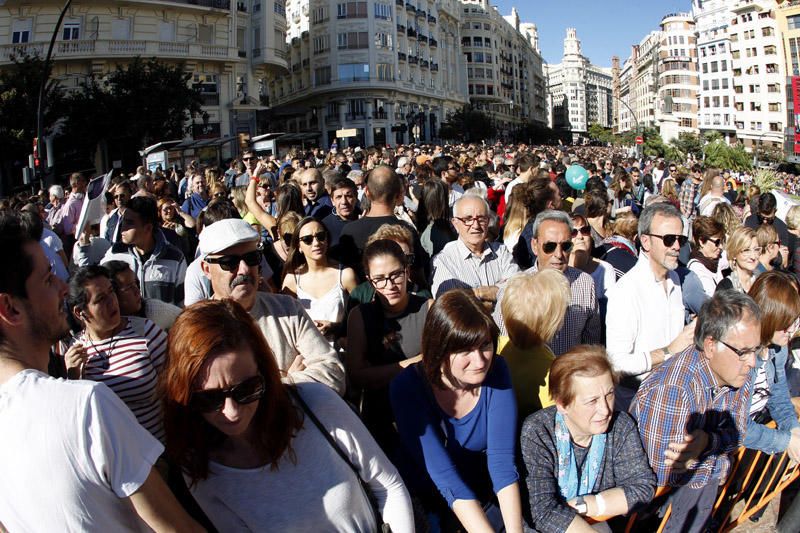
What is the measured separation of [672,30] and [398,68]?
254ft

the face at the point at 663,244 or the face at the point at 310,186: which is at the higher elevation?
the face at the point at 310,186

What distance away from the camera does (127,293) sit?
306 centimetres

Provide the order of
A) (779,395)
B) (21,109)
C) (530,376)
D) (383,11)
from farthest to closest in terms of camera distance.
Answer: (383,11) → (21,109) → (779,395) → (530,376)

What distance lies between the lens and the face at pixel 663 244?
3875 mm

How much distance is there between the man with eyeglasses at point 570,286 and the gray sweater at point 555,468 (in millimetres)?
1077

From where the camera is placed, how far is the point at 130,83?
3095 cm

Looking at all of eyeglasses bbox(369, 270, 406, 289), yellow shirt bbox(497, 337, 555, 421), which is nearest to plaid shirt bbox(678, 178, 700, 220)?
yellow shirt bbox(497, 337, 555, 421)

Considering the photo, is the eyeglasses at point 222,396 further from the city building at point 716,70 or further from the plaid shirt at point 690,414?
the city building at point 716,70

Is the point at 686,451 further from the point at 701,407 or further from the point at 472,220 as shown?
the point at 472,220

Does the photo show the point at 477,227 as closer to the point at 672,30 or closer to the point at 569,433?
the point at 569,433

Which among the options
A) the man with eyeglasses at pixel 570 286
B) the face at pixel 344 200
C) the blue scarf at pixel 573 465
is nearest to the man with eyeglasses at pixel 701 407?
the blue scarf at pixel 573 465

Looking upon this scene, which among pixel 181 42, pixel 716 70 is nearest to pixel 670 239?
pixel 181 42

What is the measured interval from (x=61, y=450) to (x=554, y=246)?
329 centimetres

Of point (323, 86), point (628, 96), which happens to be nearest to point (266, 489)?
point (323, 86)
